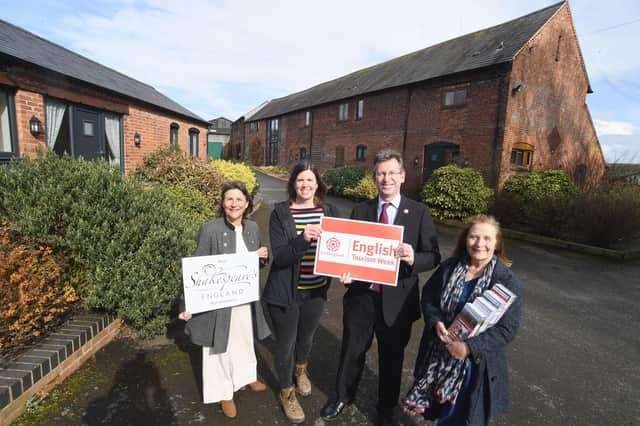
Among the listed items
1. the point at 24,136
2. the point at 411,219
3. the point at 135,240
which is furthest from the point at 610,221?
the point at 24,136

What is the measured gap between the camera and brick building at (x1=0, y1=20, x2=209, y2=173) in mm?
7020

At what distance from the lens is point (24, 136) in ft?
23.6

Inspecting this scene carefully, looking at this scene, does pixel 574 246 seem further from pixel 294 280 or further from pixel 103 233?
pixel 103 233

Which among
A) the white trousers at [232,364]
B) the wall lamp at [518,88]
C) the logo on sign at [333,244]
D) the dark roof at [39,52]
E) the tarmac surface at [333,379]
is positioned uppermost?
the wall lamp at [518,88]

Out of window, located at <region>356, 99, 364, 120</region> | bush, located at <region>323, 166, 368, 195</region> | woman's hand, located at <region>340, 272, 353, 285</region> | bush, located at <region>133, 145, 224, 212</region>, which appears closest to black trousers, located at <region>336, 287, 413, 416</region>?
woman's hand, located at <region>340, 272, 353, 285</region>

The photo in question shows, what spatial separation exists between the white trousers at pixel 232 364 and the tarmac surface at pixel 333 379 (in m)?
0.20

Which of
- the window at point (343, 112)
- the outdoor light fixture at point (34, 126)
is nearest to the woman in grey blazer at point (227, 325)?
the outdoor light fixture at point (34, 126)

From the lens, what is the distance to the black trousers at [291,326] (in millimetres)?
2650

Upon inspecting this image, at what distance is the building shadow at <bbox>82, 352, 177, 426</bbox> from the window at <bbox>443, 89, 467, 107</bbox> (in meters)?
16.4

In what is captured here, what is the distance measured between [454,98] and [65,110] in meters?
15.2

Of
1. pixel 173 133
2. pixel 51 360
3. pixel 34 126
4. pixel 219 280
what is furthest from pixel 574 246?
pixel 173 133

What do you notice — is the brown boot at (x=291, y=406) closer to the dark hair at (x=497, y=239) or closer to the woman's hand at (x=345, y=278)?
the woman's hand at (x=345, y=278)

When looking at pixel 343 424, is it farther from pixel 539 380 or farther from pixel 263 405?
pixel 539 380

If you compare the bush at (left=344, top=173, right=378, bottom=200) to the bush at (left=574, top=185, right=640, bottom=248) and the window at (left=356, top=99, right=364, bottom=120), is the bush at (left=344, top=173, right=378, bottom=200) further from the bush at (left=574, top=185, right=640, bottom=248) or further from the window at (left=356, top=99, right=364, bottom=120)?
the bush at (left=574, top=185, right=640, bottom=248)
